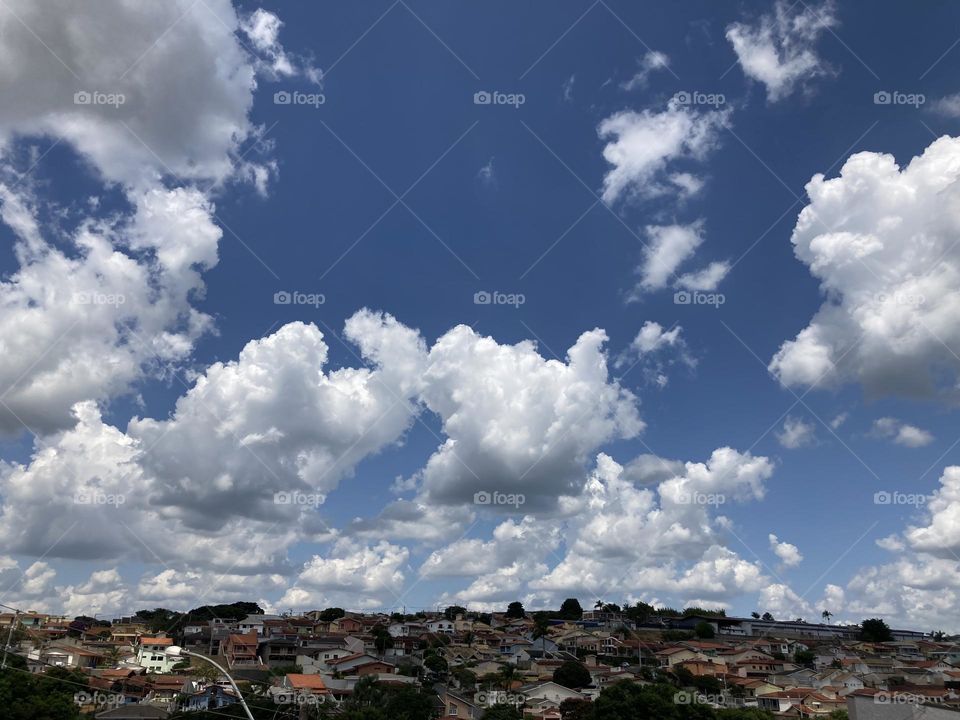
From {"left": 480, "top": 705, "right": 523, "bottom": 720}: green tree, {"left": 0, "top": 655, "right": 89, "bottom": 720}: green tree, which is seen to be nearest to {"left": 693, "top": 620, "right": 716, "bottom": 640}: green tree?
{"left": 480, "top": 705, "right": 523, "bottom": 720}: green tree

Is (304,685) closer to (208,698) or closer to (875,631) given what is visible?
(208,698)

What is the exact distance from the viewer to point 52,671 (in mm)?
67312

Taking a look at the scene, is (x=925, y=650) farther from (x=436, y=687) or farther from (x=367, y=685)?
(x=367, y=685)

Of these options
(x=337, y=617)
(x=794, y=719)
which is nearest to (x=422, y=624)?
(x=337, y=617)

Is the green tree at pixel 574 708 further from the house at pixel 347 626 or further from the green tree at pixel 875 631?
the green tree at pixel 875 631

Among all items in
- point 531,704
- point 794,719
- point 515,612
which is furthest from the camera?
point 515,612

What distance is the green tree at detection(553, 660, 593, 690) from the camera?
77375 millimetres

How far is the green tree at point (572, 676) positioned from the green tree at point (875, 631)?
82.2 meters

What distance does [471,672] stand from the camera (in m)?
79.5

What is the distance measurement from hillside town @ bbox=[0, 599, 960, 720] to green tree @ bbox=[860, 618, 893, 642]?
43cm

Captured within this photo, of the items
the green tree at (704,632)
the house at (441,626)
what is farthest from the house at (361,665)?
the green tree at (704,632)

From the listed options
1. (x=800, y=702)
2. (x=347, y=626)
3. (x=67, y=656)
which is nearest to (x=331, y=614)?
(x=347, y=626)

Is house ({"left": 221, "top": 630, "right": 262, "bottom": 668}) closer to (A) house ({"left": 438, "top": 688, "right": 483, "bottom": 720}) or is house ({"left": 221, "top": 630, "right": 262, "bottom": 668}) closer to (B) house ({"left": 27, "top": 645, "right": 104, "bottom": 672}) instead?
(B) house ({"left": 27, "top": 645, "right": 104, "bottom": 672})

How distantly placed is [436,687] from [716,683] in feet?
100
